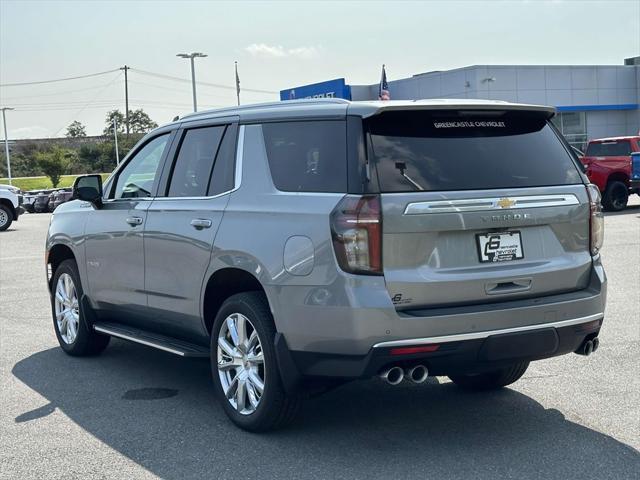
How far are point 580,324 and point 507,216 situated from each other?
797 millimetres

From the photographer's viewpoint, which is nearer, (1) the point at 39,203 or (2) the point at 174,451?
(2) the point at 174,451

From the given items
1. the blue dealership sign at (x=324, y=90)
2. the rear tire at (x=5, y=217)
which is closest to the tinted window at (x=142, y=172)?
the rear tire at (x=5, y=217)

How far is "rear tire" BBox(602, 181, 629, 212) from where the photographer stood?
25.3 metres

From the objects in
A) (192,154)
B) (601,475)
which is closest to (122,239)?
(192,154)

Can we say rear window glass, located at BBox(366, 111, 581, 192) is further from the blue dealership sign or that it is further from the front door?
the blue dealership sign

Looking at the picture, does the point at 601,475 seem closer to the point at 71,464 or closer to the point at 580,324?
the point at 580,324

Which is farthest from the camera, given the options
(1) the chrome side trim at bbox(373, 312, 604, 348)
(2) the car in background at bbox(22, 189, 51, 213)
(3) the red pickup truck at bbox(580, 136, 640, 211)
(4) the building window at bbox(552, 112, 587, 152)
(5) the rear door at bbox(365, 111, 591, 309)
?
(4) the building window at bbox(552, 112, 587, 152)

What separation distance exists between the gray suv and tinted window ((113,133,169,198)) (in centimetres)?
70

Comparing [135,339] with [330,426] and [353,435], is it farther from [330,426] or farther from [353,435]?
[353,435]

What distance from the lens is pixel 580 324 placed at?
518 centimetres

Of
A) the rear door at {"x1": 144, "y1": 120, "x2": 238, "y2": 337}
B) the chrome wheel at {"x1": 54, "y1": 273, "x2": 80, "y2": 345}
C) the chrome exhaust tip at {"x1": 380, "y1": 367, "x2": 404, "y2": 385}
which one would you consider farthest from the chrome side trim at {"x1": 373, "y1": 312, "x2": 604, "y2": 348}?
the chrome wheel at {"x1": 54, "y1": 273, "x2": 80, "y2": 345}

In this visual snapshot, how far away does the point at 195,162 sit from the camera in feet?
20.6

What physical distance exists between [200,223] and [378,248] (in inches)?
62.5

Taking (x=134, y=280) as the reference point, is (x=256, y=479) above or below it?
below
